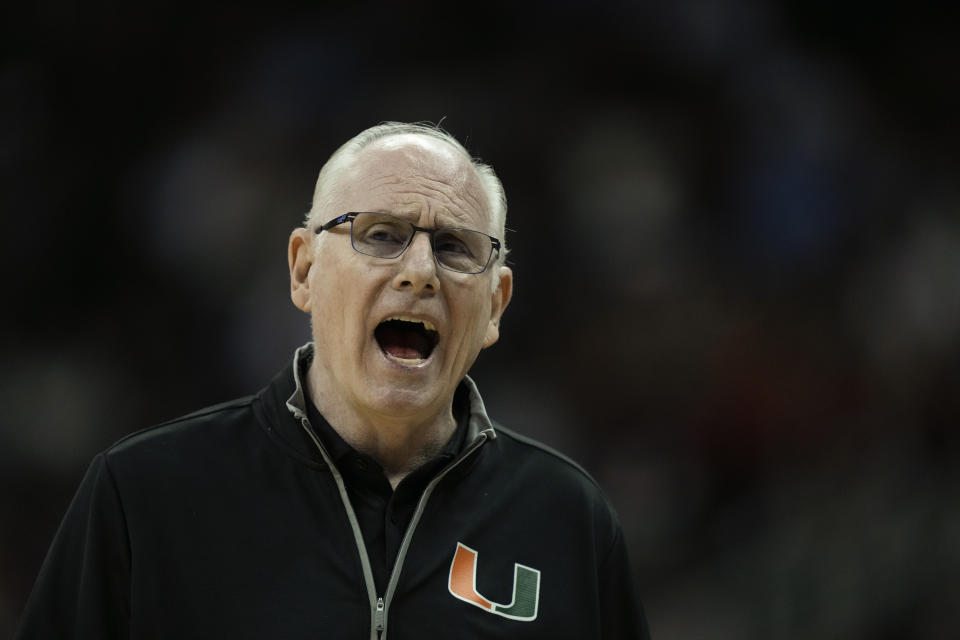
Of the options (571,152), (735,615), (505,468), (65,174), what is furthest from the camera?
(571,152)

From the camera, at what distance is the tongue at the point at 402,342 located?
1.81m

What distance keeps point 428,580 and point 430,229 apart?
67 cm

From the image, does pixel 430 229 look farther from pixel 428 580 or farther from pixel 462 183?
pixel 428 580

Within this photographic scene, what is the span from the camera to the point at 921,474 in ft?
11.8

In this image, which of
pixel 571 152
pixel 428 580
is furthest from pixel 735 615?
pixel 428 580

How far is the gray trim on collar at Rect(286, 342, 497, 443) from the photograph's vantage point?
1696mm

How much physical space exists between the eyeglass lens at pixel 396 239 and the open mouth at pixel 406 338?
14cm

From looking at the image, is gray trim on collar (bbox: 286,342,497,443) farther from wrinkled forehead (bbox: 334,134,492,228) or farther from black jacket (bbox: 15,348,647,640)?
wrinkled forehead (bbox: 334,134,492,228)

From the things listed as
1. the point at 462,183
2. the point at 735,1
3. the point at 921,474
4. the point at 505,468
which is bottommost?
the point at 921,474

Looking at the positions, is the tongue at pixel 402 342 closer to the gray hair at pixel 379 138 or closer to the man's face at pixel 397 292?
the man's face at pixel 397 292

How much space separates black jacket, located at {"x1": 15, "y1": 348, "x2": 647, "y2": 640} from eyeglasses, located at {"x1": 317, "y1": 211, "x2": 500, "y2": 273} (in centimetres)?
31

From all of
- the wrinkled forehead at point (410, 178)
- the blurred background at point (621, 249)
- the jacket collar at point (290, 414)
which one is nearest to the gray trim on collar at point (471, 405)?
the jacket collar at point (290, 414)

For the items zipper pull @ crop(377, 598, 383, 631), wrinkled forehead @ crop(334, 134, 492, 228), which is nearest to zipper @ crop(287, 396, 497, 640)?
zipper pull @ crop(377, 598, 383, 631)

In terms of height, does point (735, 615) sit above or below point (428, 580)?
below
